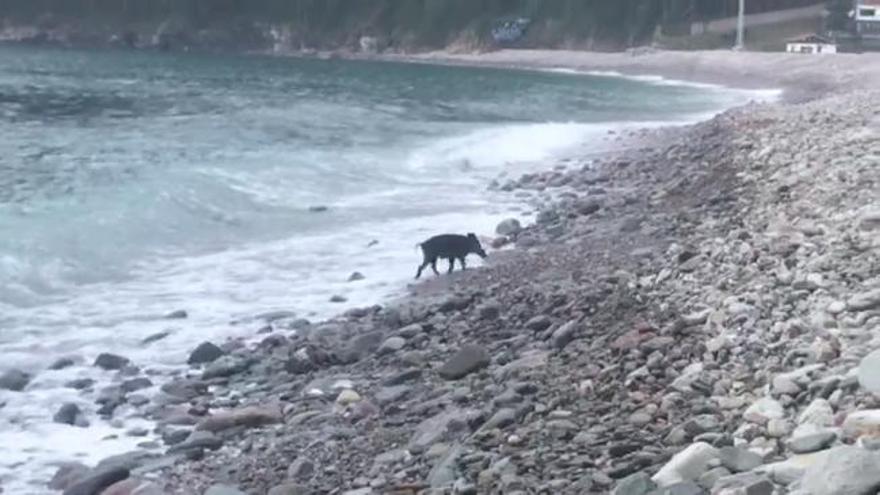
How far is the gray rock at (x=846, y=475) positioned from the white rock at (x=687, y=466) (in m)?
0.72

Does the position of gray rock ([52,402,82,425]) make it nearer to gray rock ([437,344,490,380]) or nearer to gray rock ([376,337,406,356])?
gray rock ([376,337,406,356])

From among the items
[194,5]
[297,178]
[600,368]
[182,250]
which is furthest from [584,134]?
[194,5]

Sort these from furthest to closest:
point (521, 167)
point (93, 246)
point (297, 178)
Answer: point (521, 167) → point (297, 178) → point (93, 246)

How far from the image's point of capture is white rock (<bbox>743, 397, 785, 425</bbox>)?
22.0 feet

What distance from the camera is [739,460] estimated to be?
244 inches

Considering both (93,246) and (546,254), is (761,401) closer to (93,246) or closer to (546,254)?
(546,254)

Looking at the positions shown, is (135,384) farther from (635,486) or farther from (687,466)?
(687,466)

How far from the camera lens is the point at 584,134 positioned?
3703 centimetres

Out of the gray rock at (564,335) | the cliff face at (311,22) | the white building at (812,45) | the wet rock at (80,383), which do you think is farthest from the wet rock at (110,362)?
the cliff face at (311,22)

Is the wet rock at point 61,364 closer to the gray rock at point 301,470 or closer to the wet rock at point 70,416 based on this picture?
the wet rock at point 70,416

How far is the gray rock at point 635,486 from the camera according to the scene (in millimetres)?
6156

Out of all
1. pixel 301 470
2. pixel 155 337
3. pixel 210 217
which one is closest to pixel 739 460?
pixel 301 470

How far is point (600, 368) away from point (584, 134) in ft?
94.3

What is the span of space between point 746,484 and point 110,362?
7424 millimetres
